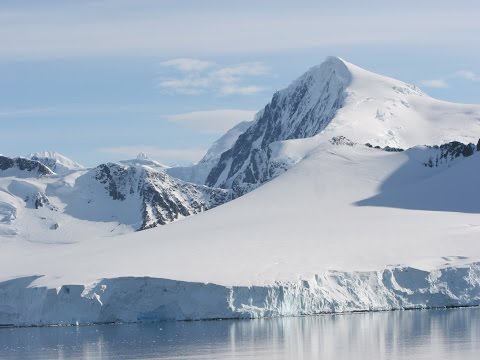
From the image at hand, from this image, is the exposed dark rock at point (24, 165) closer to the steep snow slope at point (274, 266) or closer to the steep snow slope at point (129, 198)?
the steep snow slope at point (129, 198)

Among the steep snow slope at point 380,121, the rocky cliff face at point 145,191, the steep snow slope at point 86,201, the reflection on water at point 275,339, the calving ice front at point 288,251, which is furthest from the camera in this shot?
the steep snow slope at point 380,121

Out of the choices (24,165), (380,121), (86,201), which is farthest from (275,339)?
(380,121)

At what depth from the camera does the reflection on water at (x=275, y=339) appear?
5738cm

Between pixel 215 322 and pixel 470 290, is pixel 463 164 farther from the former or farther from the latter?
pixel 215 322

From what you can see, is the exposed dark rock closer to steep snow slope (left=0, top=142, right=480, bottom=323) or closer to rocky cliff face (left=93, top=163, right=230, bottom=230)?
rocky cliff face (left=93, top=163, right=230, bottom=230)

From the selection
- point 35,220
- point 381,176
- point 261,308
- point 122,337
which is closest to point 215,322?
point 261,308

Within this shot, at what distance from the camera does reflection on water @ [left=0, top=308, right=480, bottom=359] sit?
5738 cm

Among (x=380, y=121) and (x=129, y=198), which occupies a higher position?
(x=380, y=121)

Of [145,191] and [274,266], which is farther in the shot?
[145,191]

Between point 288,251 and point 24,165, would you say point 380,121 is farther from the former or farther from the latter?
point 288,251

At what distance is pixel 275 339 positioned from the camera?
209 ft

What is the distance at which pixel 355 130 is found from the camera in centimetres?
16312

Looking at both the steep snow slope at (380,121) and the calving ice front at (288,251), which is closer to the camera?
the calving ice front at (288,251)

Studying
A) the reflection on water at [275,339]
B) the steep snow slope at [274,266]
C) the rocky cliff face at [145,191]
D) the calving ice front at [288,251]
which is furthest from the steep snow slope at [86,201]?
the reflection on water at [275,339]
